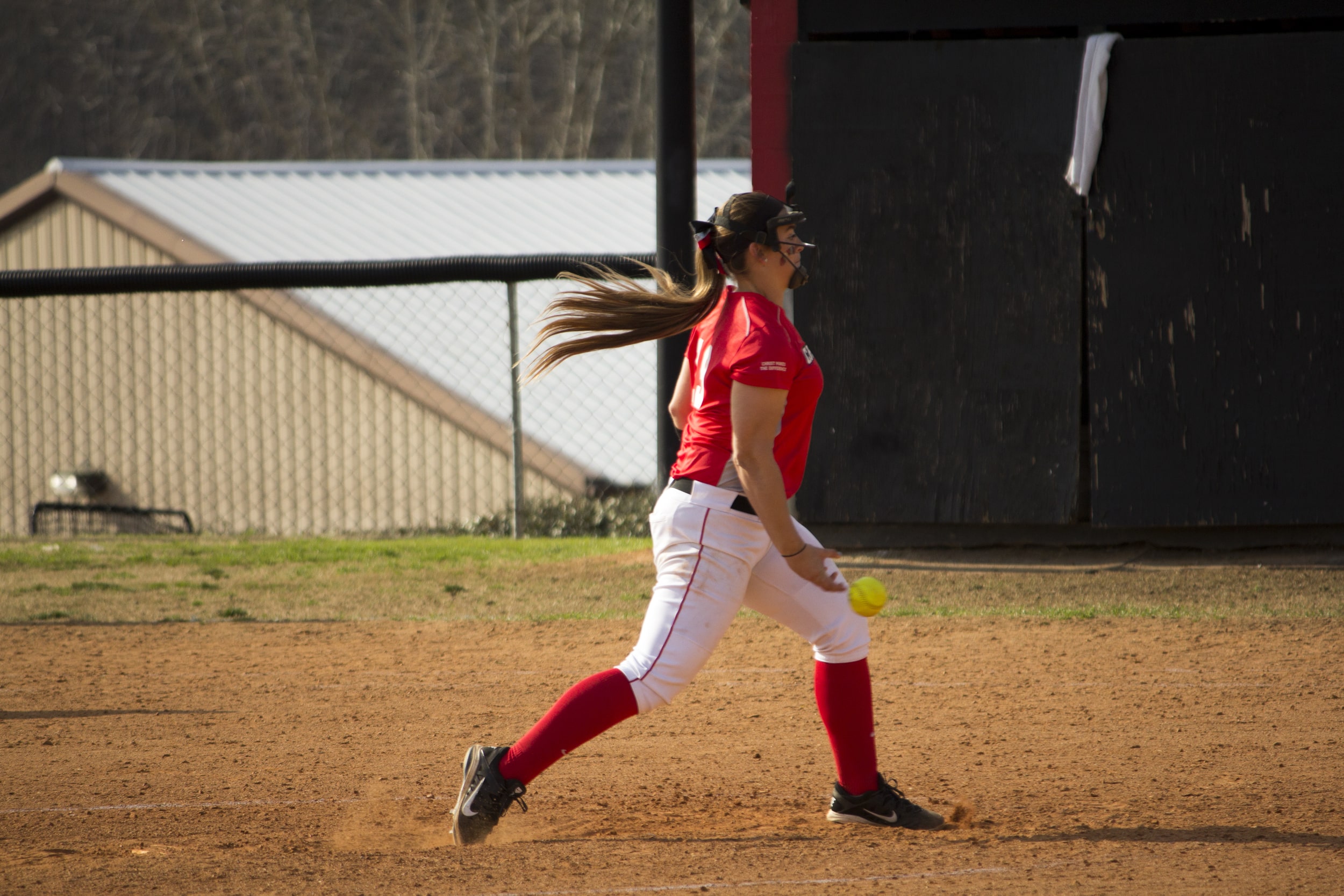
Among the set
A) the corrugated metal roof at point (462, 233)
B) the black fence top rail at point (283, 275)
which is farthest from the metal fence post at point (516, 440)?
the corrugated metal roof at point (462, 233)

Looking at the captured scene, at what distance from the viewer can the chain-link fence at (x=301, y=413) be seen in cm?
1416

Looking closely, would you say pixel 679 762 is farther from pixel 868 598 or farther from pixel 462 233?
pixel 462 233

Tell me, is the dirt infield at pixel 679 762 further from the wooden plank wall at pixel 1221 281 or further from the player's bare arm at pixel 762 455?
the wooden plank wall at pixel 1221 281

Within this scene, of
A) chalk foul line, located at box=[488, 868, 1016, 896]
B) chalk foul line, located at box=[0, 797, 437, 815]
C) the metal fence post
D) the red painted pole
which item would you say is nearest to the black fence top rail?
the metal fence post

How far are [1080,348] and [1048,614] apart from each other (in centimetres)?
216

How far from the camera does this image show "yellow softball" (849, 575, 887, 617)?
414 cm

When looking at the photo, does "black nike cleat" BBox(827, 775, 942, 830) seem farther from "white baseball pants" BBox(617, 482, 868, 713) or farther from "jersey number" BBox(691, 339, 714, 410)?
"jersey number" BBox(691, 339, 714, 410)

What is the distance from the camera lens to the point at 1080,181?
8898mm

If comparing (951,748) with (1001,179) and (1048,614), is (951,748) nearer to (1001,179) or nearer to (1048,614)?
(1048,614)

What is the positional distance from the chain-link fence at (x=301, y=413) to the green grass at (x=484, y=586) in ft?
10.1

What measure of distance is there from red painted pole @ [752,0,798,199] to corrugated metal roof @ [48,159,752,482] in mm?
3357

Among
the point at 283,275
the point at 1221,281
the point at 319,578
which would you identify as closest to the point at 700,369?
the point at 1221,281

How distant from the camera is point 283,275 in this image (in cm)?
1135

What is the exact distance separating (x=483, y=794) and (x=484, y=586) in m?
5.15
